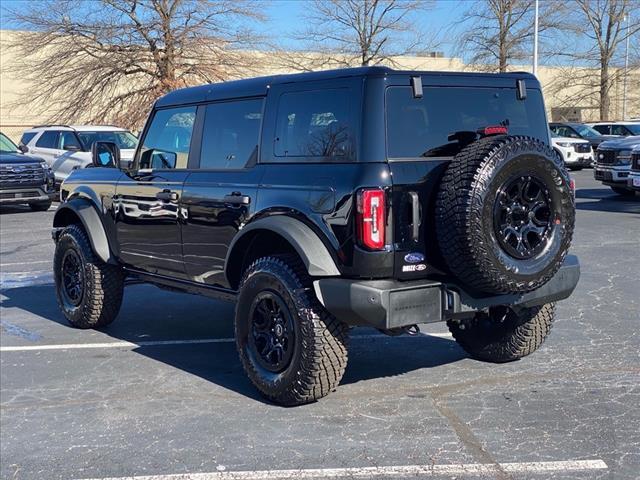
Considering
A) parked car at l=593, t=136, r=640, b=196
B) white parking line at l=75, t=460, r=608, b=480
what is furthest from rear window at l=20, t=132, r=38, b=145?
white parking line at l=75, t=460, r=608, b=480

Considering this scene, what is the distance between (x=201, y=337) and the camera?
6934 mm

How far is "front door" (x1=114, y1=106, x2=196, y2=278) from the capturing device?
6.12 m

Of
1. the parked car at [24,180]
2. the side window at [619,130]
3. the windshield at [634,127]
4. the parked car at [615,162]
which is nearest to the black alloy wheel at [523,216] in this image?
the parked car at [615,162]

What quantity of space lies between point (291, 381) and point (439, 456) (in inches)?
43.6

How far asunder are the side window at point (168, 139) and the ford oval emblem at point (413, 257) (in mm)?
2187

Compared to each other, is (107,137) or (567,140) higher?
(107,137)

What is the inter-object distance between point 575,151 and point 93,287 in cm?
2340

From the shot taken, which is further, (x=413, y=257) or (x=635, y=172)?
(x=635, y=172)

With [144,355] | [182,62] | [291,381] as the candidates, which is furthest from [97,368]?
[182,62]

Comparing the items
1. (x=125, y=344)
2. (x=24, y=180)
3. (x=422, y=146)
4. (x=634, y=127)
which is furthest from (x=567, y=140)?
(x=422, y=146)

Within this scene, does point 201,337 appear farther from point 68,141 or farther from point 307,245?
point 68,141

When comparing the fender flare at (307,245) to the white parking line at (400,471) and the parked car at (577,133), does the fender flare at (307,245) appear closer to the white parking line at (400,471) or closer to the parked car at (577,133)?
the white parking line at (400,471)

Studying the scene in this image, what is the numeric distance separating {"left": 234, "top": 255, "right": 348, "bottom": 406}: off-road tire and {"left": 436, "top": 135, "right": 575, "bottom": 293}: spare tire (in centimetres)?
83

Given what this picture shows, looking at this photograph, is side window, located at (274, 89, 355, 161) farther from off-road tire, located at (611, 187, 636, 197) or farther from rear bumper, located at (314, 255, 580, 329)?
off-road tire, located at (611, 187, 636, 197)
